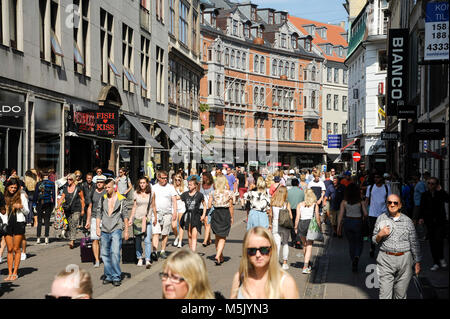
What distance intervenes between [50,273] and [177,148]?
3256 cm

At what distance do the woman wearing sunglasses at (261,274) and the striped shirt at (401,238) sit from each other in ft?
11.1

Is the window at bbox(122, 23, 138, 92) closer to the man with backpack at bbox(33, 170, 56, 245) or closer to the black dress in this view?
the man with backpack at bbox(33, 170, 56, 245)

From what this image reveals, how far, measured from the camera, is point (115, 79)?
31.4m

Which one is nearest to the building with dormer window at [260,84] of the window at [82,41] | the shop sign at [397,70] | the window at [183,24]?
the window at [183,24]

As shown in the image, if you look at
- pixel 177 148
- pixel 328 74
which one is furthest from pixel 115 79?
pixel 328 74

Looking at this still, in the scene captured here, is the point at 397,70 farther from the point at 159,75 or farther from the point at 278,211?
the point at 278,211

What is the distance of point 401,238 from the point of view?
786 centimetres

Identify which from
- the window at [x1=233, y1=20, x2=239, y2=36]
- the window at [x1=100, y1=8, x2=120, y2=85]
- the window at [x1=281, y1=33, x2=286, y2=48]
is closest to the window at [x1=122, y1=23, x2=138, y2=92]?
the window at [x1=100, y1=8, x2=120, y2=85]

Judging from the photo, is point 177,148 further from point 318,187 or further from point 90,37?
point 318,187

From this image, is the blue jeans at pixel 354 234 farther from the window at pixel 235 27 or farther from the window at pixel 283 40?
the window at pixel 283 40

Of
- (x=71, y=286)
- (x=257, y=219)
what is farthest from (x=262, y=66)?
(x=71, y=286)

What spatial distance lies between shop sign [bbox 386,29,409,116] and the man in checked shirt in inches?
907

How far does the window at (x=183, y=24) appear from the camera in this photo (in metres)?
44.9

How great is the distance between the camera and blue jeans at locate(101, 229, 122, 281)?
413 inches
